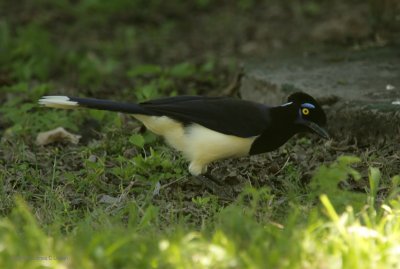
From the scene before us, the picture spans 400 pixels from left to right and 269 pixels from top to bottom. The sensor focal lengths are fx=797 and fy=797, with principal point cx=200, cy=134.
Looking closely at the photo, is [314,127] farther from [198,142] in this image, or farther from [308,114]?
[198,142]

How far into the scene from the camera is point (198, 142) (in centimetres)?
541

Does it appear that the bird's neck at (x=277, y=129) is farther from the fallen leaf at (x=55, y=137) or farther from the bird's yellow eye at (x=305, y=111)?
the fallen leaf at (x=55, y=137)

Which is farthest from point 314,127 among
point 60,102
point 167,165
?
point 60,102

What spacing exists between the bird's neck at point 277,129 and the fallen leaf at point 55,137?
1.85 meters

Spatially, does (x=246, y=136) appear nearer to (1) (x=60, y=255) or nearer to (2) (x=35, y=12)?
(1) (x=60, y=255)

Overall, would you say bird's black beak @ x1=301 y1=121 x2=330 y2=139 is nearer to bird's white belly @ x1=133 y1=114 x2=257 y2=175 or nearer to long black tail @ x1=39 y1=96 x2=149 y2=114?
bird's white belly @ x1=133 y1=114 x2=257 y2=175

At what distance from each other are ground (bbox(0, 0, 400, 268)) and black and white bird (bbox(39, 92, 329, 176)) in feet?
0.93

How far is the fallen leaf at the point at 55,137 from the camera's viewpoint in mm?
6562

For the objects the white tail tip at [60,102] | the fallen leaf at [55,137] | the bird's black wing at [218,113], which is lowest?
the fallen leaf at [55,137]

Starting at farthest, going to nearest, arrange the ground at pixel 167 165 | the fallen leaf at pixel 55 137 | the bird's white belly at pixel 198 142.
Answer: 1. the fallen leaf at pixel 55 137
2. the bird's white belly at pixel 198 142
3. the ground at pixel 167 165

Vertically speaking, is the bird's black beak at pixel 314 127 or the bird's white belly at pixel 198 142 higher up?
the bird's black beak at pixel 314 127

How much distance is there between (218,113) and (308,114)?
618 mm

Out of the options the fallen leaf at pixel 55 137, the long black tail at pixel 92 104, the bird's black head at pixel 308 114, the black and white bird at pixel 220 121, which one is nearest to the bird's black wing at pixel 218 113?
the black and white bird at pixel 220 121

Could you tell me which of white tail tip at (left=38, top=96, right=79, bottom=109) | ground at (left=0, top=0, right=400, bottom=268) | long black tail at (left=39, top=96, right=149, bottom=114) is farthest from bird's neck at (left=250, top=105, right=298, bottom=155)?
white tail tip at (left=38, top=96, right=79, bottom=109)
